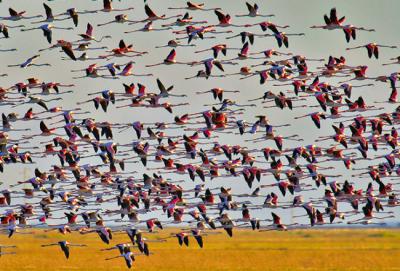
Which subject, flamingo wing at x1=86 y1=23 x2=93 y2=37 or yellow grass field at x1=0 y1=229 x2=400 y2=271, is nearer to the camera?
flamingo wing at x1=86 y1=23 x2=93 y2=37

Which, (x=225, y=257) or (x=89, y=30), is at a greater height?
(x=89, y=30)

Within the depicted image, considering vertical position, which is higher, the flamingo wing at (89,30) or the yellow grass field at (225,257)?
the flamingo wing at (89,30)

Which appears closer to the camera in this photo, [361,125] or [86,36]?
[86,36]

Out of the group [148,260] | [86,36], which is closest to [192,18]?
[86,36]

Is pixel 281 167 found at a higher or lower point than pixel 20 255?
higher

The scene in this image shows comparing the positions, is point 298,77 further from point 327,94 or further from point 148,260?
point 148,260

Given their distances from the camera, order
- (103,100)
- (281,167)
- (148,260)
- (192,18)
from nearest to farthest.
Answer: (192,18) → (103,100) → (281,167) → (148,260)

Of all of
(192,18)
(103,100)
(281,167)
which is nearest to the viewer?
(192,18)

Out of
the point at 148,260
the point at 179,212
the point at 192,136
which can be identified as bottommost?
the point at 148,260

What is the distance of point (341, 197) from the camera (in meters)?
70.5

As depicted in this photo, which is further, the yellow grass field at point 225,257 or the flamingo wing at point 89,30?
the yellow grass field at point 225,257

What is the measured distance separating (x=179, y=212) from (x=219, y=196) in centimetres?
246

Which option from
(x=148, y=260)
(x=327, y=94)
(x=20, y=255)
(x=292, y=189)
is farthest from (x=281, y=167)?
(x=20, y=255)

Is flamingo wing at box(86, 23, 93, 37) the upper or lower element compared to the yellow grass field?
upper
